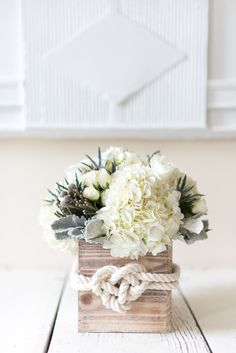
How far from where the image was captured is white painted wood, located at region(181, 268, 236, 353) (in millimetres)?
677

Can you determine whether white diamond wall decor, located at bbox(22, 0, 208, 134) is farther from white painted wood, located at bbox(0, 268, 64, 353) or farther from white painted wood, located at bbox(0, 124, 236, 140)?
white painted wood, located at bbox(0, 268, 64, 353)

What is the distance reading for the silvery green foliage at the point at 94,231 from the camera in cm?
63

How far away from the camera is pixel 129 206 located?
63 cm

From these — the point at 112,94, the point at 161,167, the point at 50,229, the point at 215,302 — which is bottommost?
the point at 215,302

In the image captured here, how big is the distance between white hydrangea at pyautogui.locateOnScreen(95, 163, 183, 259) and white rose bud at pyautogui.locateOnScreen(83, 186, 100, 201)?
0.06 feet

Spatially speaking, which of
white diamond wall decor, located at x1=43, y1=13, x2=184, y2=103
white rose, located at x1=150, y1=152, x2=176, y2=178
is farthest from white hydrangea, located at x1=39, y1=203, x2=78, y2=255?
white diamond wall decor, located at x1=43, y1=13, x2=184, y2=103

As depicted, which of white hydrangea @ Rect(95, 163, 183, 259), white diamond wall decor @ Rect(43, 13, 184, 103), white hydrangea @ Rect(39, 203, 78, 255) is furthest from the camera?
white diamond wall decor @ Rect(43, 13, 184, 103)

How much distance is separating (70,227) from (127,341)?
179 mm

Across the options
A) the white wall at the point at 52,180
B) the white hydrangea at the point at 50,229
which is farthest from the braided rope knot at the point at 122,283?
the white wall at the point at 52,180

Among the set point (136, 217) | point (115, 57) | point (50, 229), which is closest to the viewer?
point (136, 217)

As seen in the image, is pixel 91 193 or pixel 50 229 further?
pixel 50 229

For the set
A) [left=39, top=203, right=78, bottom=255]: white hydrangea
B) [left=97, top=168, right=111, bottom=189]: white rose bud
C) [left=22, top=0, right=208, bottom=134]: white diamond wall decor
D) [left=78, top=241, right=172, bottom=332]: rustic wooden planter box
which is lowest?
[left=78, top=241, right=172, bottom=332]: rustic wooden planter box

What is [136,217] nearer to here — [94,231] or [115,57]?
[94,231]

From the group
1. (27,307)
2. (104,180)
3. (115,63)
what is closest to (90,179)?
(104,180)
